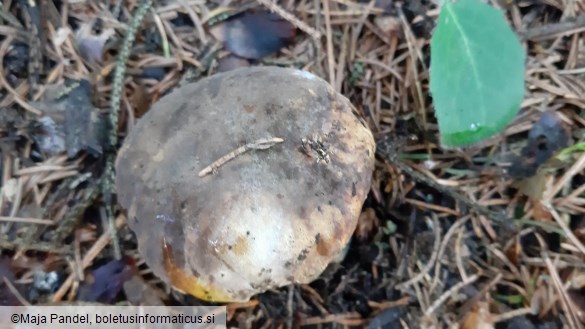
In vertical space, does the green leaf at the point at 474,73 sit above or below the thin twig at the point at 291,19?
above

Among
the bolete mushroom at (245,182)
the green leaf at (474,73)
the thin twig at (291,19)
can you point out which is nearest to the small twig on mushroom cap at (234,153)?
the bolete mushroom at (245,182)

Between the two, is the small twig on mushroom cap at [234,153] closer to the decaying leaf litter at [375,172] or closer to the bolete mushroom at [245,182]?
the bolete mushroom at [245,182]

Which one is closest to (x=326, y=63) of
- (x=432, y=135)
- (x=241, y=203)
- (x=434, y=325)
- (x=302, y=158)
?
(x=432, y=135)

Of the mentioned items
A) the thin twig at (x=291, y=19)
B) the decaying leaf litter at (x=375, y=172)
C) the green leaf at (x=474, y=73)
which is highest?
the green leaf at (x=474, y=73)

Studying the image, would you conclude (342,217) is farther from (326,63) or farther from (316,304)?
(326,63)

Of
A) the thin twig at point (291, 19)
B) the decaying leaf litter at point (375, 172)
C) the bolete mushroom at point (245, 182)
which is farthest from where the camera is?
the thin twig at point (291, 19)

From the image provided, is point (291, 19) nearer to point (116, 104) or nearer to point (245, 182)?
point (116, 104)

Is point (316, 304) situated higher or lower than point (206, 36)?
lower
